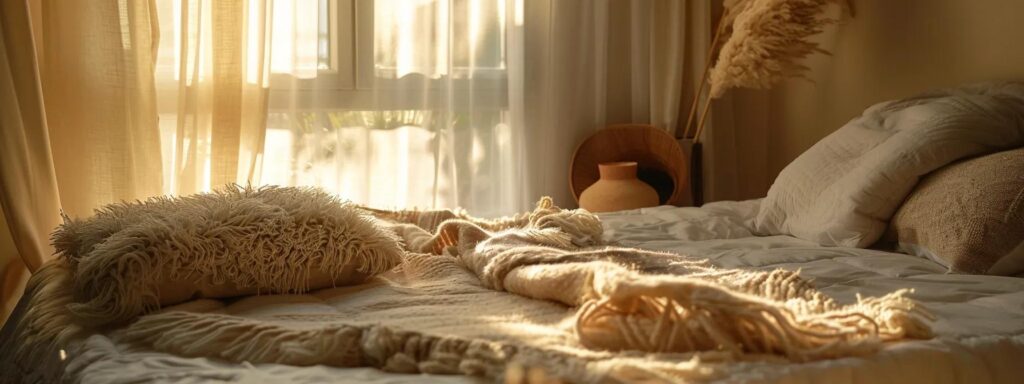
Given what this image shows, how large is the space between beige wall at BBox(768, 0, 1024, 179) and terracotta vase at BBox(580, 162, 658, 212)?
670mm

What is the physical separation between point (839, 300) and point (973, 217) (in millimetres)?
417

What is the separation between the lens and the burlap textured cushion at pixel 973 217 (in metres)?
1.63

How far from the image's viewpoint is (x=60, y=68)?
267cm

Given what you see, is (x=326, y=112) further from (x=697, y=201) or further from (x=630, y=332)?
(x=630, y=332)

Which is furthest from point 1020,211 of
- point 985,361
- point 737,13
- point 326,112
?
point 326,112

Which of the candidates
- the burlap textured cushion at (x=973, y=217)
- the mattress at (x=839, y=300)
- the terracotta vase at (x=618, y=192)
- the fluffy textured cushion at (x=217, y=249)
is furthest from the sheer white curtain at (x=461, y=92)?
the burlap textured cushion at (x=973, y=217)

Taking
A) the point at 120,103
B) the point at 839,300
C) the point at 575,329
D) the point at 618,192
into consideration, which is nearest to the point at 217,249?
the point at 575,329

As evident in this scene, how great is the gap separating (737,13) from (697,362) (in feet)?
7.56

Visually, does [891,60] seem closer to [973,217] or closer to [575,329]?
[973,217]

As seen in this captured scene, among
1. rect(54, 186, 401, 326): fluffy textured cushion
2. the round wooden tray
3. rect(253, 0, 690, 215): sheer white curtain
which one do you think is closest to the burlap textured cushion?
rect(54, 186, 401, 326): fluffy textured cushion

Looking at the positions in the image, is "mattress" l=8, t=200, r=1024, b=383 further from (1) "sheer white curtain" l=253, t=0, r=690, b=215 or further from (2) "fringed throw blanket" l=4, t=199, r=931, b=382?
(1) "sheer white curtain" l=253, t=0, r=690, b=215

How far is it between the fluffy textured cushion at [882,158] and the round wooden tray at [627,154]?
41.8 inches

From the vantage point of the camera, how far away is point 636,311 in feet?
3.67

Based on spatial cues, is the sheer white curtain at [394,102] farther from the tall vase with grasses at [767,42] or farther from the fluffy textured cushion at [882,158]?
the fluffy textured cushion at [882,158]
